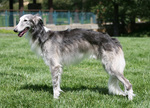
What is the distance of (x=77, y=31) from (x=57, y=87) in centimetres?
125

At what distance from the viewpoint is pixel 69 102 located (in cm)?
438

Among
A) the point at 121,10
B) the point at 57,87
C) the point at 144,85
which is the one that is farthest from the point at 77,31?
the point at 121,10

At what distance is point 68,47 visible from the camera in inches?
194

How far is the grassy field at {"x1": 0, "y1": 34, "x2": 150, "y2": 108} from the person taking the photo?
4320 millimetres

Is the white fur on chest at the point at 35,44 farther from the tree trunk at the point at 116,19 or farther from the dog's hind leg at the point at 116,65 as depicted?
the tree trunk at the point at 116,19

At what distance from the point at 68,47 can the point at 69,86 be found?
116 centimetres

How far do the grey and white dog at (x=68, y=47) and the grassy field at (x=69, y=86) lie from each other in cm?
34

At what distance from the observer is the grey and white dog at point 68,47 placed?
468 cm

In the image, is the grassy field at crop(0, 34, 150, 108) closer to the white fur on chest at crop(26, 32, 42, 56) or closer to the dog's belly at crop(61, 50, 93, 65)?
the dog's belly at crop(61, 50, 93, 65)

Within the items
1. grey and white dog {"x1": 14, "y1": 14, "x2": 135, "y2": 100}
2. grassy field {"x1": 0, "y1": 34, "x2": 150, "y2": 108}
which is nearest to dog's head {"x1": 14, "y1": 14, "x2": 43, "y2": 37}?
grey and white dog {"x1": 14, "y1": 14, "x2": 135, "y2": 100}

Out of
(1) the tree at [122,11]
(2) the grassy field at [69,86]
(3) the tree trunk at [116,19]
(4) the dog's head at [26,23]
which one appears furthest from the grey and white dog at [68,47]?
(3) the tree trunk at [116,19]

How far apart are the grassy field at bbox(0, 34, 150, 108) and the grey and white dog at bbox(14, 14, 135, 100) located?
339 mm

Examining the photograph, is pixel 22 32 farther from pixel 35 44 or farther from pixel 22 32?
pixel 35 44

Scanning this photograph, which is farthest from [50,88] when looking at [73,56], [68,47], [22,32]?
[22,32]
